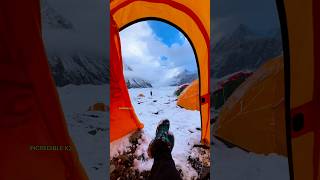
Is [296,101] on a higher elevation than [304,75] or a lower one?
lower

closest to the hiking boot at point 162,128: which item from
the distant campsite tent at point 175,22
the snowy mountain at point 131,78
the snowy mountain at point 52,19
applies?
the distant campsite tent at point 175,22

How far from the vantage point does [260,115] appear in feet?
8.74

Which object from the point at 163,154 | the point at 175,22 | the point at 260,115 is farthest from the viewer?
the point at 175,22

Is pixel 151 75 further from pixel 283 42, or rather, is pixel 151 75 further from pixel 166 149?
pixel 283 42

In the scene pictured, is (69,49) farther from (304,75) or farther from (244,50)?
(304,75)

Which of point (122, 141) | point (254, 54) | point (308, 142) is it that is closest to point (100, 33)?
point (254, 54)

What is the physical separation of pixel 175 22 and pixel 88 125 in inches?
106

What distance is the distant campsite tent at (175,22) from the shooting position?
180 inches

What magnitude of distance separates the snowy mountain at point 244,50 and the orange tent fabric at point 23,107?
1053 mm

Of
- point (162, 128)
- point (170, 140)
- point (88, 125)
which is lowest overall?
point (170, 140)

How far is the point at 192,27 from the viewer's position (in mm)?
4926

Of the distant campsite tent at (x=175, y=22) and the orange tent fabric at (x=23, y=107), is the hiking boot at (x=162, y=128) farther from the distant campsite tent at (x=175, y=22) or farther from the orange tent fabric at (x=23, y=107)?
the orange tent fabric at (x=23, y=107)

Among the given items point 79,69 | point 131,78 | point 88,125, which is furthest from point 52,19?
point 131,78

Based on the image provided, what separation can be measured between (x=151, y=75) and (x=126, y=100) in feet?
2.35
